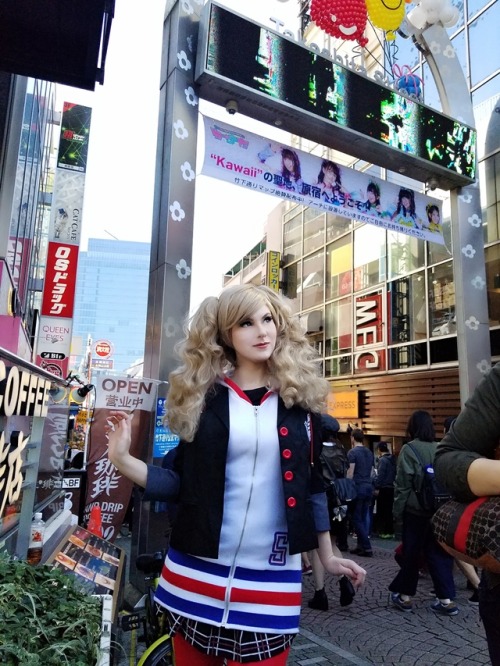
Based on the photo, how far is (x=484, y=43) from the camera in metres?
12.8

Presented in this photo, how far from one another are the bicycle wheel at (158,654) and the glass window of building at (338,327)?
1578 cm

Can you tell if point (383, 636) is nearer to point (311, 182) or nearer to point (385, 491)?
point (385, 491)

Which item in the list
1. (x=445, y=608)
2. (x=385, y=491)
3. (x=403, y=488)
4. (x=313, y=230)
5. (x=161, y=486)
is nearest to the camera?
(x=161, y=486)

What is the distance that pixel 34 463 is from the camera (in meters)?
2.80

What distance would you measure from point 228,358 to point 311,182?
5.93m

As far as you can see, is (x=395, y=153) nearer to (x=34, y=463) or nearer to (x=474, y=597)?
(x=474, y=597)

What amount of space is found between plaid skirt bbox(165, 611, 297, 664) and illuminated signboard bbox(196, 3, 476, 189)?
6006mm

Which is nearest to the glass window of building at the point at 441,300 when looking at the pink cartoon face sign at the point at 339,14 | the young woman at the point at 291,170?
the young woman at the point at 291,170

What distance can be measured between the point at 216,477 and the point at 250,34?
6378mm

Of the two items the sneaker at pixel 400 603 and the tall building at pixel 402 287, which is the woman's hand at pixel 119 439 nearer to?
the sneaker at pixel 400 603

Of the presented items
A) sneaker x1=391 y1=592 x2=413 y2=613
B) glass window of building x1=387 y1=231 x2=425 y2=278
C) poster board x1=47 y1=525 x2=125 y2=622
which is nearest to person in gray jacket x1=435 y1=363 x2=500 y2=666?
poster board x1=47 y1=525 x2=125 y2=622

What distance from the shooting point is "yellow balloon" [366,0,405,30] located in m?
7.18

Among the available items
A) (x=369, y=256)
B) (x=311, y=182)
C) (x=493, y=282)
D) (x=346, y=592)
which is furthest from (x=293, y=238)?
(x=346, y=592)

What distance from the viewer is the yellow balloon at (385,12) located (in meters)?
7.18
